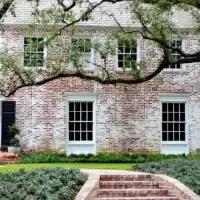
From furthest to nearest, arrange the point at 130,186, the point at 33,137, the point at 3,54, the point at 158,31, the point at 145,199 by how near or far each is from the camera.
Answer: the point at 33,137 < the point at 3,54 < the point at 158,31 < the point at 130,186 < the point at 145,199

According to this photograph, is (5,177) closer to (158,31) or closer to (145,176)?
(145,176)

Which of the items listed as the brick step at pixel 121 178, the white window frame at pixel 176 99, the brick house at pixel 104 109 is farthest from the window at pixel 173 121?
the brick step at pixel 121 178

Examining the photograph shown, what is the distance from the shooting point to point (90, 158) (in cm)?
2447

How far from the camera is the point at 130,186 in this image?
13500 mm

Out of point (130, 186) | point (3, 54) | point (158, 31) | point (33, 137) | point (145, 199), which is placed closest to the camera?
point (145, 199)

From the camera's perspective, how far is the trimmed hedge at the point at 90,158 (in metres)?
23.7

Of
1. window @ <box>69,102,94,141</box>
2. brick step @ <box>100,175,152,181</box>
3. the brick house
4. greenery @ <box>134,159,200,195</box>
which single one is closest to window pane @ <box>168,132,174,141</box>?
the brick house

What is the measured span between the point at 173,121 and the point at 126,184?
45.2ft

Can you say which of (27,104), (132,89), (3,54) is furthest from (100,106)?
(3,54)

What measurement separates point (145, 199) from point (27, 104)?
44.8 feet

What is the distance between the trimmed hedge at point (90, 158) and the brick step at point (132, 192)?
34.9 feet

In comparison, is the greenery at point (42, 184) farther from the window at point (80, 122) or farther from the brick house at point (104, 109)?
the window at point (80, 122)

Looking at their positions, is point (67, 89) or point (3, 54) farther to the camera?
point (67, 89)

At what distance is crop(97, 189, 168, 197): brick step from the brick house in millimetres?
12768
